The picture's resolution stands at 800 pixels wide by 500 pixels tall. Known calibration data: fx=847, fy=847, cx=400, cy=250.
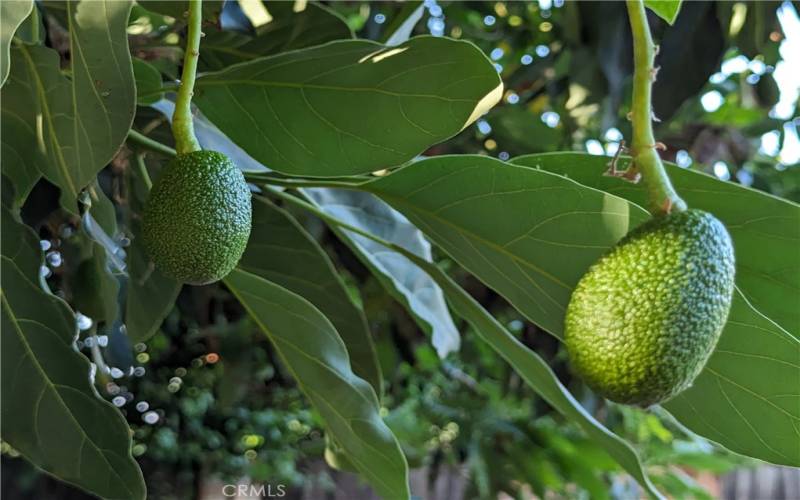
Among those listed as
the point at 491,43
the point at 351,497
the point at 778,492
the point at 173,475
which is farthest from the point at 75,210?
the point at 778,492

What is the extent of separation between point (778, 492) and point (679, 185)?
3.24 metres

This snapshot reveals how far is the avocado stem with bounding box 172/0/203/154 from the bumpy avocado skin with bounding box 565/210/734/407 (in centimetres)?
24

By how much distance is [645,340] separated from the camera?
0.40 m

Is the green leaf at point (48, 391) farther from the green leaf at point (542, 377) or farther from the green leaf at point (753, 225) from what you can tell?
the green leaf at point (753, 225)

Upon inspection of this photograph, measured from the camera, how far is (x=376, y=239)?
2.32 feet

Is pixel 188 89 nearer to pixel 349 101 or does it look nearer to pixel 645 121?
pixel 349 101

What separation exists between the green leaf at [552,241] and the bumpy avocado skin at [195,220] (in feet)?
0.52

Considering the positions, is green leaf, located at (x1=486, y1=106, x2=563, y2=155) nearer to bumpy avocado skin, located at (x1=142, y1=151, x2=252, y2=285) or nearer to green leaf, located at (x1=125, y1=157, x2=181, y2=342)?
green leaf, located at (x1=125, y1=157, x2=181, y2=342)

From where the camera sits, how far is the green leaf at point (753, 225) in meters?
0.53

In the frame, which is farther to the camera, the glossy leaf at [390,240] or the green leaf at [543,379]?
the glossy leaf at [390,240]

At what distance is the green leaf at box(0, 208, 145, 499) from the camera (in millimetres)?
581

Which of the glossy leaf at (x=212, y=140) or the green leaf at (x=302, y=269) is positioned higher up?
the glossy leaf at (x=212, y=140)

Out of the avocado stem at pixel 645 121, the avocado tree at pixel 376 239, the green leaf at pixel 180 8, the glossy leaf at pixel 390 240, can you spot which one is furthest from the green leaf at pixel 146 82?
the avocado stem at pixel 645 121

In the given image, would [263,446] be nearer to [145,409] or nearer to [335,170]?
[145,409]
